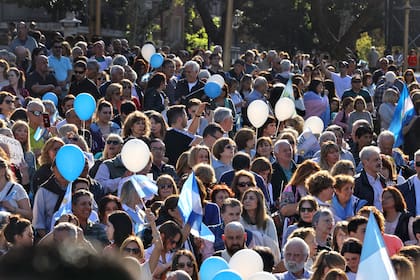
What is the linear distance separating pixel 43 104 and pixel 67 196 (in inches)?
158

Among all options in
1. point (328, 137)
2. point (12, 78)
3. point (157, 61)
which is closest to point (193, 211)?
point (328, 137)

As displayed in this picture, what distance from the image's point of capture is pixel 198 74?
15336mm

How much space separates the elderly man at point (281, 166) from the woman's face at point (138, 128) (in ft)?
3.98

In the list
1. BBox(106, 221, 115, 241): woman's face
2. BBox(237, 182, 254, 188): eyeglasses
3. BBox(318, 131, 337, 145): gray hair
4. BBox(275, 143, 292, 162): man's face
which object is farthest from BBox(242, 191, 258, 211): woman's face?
BBox(318, 131, 337, 145): gray hair

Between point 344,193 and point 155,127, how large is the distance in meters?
2.53

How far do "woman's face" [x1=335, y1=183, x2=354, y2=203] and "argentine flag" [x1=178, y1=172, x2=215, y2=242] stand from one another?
1787 mm

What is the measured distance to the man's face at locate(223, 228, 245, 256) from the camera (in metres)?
7.04

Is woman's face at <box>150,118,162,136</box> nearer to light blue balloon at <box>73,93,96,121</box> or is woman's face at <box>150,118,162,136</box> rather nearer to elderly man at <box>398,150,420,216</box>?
light blue balloon at <box>73,93,96,121</box>

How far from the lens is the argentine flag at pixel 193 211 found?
7.28 m

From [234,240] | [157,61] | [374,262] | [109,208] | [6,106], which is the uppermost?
[157,61]

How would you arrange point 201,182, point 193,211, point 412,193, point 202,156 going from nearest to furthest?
point 193,211 < point 201,182 < point 202,156 < point 412,193

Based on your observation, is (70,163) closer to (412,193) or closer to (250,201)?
(250,201)

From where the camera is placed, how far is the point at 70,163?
775 centimetres

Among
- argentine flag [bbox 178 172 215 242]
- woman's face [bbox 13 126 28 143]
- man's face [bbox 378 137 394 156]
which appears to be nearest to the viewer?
argentine flag [bbox 178 172 215 242]
